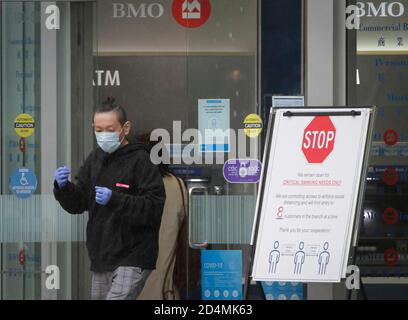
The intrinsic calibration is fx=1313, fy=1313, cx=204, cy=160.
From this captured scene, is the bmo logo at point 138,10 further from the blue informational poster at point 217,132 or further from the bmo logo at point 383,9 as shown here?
the bmo logo at point 383,9

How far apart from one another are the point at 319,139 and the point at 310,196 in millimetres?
428

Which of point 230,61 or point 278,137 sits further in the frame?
point 230,61

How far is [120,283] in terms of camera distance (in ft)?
32.2

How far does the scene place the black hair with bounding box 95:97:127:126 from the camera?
10.3 metres

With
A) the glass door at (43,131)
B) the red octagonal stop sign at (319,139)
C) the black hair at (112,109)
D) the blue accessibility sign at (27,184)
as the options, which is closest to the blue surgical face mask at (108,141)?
the black hair at (112,109)

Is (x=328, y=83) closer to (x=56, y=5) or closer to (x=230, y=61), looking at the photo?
(x=230, y=61)

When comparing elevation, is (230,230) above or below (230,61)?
below

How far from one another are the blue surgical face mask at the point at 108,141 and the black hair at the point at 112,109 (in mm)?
192

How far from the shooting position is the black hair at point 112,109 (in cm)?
1034

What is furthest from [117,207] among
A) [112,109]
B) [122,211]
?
[112,109]

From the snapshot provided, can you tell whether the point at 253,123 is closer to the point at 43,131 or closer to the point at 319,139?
the point at 319,139
